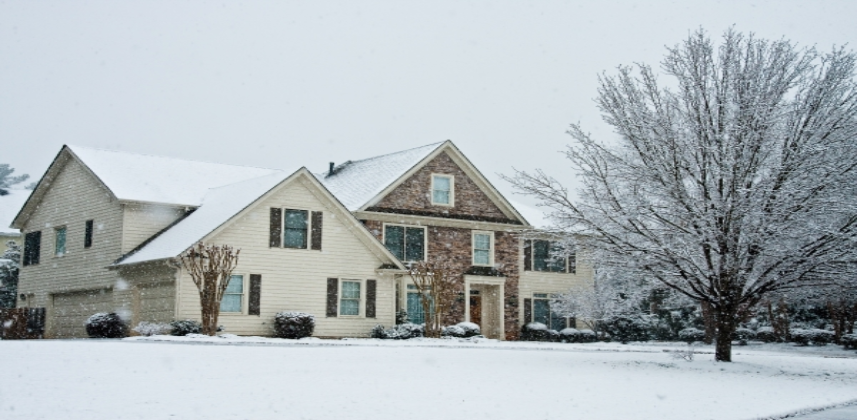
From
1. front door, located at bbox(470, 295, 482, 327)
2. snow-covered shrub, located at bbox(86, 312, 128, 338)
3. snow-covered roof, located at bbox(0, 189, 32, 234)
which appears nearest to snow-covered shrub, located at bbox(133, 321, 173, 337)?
snow-covered shrub, located at bbox(86, 312, 128, 338)

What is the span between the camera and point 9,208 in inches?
1897

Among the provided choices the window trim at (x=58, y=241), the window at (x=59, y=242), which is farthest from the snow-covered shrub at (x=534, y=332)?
the window at (x=59, y=242)

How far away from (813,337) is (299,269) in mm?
19021

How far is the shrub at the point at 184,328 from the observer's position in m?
24.3

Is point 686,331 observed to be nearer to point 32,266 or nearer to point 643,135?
point 643,135

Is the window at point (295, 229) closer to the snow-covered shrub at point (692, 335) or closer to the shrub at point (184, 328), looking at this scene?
the shrub at point (184, 328)

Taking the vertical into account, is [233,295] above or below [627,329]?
above

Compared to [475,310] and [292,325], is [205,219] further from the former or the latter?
[475,310]

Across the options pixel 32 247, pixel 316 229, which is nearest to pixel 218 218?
pixel 316 229

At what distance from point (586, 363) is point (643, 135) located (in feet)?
16.0

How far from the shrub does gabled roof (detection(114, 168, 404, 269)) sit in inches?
74.1

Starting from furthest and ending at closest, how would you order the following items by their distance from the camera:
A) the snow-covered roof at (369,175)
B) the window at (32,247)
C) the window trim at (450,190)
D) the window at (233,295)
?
the window trim at (450,190) → the window at (32,247) → the snow-covered roof at (369,175) → the window at (233,295)

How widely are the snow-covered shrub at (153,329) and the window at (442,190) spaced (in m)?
11.3

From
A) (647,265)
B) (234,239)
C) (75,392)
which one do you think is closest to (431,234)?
(234,239)
